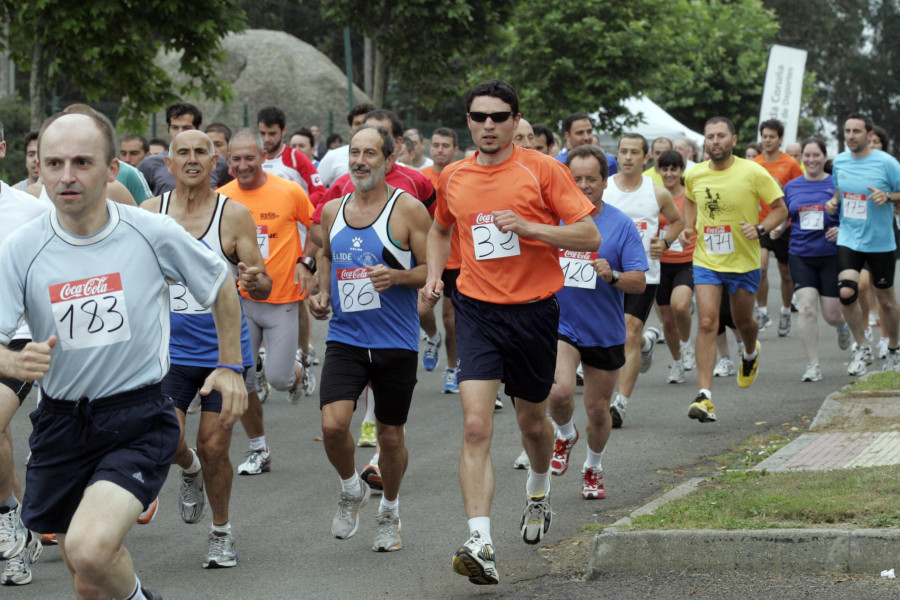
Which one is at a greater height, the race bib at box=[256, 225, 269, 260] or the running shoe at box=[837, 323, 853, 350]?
the race bib at box=[256, 225, 269, 260]

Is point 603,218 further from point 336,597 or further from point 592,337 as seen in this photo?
point 336,597

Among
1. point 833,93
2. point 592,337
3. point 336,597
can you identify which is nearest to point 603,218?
point 592,337

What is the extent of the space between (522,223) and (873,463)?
9.94 feet

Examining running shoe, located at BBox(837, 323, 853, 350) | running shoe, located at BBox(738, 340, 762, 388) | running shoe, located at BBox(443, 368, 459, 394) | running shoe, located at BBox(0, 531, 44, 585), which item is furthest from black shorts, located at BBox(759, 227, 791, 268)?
running shoe, located at BBox(0, 531, 44, 585)

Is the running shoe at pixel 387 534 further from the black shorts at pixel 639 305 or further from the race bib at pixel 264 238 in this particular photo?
the black shorts at pixel 639 305

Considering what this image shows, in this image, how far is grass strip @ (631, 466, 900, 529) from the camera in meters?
5.86

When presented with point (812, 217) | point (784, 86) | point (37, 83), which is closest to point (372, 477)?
point (812, 217)

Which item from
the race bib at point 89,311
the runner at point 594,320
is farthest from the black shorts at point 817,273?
the race bib at point 89,311

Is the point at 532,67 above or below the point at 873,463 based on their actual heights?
above

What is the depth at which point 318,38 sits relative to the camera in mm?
56438

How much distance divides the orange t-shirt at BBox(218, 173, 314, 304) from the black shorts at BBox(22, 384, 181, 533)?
442cm

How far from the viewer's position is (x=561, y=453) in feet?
25.8

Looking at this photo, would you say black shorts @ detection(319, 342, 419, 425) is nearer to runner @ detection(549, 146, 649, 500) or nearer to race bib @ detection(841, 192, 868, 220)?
runner @ detection(549, 146, 649, 500)

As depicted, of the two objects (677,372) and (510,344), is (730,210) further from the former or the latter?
(510,344)
